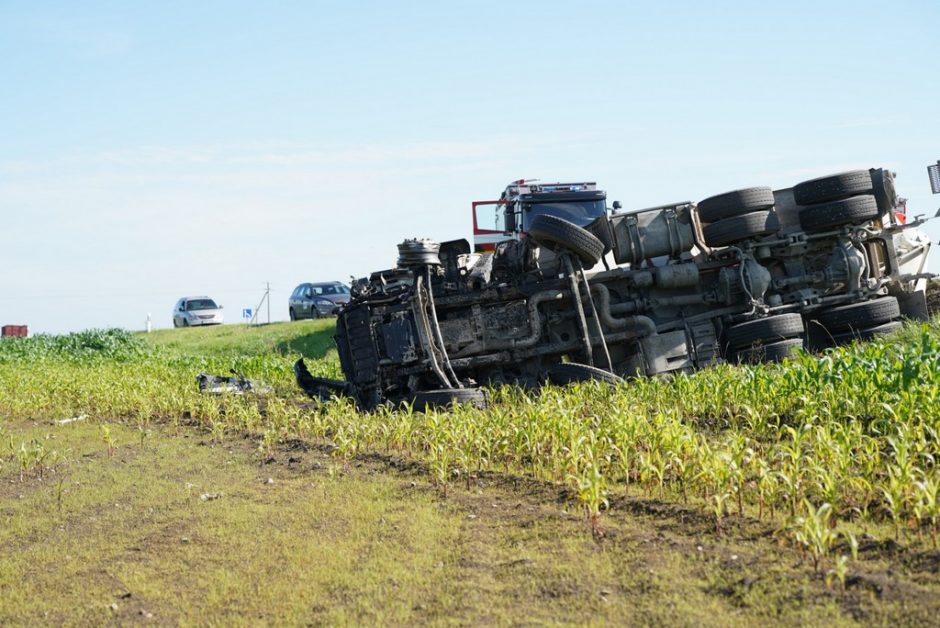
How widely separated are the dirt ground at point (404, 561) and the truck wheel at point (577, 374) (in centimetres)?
320

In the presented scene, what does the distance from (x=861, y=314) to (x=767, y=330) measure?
1465mm

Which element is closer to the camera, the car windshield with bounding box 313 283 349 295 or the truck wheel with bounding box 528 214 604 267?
the truck wheel with bounding box 528 214 604 267

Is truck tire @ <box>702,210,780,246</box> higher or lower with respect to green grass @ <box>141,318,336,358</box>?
lower

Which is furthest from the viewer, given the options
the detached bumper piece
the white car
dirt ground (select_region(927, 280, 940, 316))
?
the white car

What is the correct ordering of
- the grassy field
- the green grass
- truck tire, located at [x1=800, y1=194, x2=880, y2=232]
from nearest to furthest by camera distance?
1. the grassy field
2. truck tire, located at [x1=800, y1=194, x2=880, y2=232]
3. the green grass

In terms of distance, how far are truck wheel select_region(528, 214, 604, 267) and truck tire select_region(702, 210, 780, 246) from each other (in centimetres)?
161

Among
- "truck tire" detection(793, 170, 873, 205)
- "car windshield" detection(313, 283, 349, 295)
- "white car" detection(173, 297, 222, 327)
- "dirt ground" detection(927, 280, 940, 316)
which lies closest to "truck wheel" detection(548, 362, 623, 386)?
"truck tire" detection(793, 170, 873, 205)

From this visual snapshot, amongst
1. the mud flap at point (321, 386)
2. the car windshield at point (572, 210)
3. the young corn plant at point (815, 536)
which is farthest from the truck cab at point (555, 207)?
the young corn plant at point (815, 536)

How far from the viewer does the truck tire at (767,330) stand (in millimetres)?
11453

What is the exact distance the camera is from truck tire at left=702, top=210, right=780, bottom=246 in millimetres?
12047

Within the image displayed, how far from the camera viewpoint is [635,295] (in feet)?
40.1

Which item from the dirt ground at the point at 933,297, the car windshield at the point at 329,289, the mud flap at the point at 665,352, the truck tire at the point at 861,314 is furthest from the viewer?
the car windshield at the point at 329,289

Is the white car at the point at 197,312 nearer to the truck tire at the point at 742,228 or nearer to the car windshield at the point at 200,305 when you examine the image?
the car windshield at the point at 200,305

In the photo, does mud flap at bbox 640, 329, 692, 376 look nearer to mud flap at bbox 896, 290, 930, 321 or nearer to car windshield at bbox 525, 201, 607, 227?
mud flap at bbox 896, 290, 930, 321
